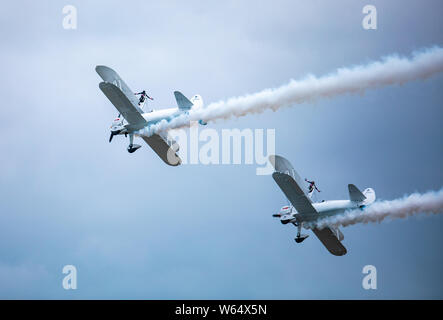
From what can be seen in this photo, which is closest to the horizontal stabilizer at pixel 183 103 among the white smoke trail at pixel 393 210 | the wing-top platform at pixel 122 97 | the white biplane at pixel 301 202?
the wing-top platform at pixel 122 97

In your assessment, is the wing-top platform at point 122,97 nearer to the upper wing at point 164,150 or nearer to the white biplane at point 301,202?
the upper wing at point 164,150

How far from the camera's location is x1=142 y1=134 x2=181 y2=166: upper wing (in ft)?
217

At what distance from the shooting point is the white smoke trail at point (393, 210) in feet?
185

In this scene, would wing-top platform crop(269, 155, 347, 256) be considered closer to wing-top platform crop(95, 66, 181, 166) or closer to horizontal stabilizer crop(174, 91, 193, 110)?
horizontal stabilizer crop(174, 91, 193, 110)

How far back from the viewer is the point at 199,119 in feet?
203

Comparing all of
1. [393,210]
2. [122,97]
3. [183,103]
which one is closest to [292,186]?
[393,210]

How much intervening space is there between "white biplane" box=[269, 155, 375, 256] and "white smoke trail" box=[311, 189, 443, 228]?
14.6 inches

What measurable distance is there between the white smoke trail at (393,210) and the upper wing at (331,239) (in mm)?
3385

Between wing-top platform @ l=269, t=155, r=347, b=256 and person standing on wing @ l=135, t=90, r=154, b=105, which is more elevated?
person standing on wing @ l=135, t=90, r=154, b=105

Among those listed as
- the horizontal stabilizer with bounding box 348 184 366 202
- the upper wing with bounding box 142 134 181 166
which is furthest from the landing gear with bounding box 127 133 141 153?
the horizontal stabilizer with bounding box 348 184 366 202

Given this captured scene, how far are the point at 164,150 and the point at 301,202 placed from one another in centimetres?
923
